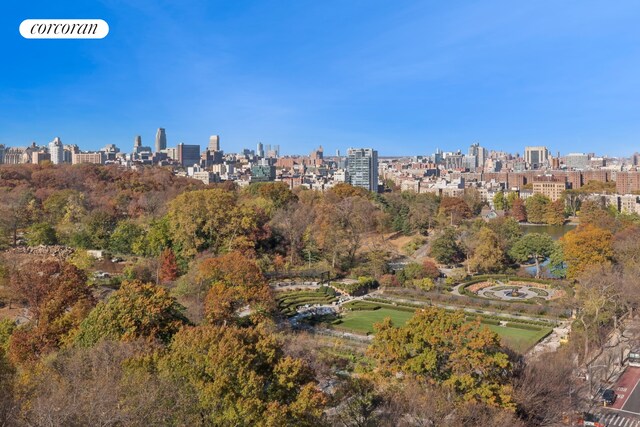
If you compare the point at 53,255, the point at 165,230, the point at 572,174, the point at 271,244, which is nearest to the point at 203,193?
the point at 165,230

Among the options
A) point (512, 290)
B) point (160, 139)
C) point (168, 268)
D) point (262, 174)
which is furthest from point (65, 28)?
point (160, 139)

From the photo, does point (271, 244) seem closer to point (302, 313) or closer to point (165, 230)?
point (165, 230)

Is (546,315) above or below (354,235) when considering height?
below

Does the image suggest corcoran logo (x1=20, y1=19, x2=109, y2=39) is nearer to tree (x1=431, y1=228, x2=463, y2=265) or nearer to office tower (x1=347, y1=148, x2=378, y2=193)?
tree (x1=431, y1=228, x2=463, y2=265)

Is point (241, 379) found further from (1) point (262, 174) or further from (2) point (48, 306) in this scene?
(1) point (262, 174)

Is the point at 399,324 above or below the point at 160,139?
below

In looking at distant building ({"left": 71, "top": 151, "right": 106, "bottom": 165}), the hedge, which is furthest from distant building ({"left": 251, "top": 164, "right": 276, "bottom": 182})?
the hedge

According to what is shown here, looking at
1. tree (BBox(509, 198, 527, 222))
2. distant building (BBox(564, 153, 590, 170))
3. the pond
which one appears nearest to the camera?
the pond
